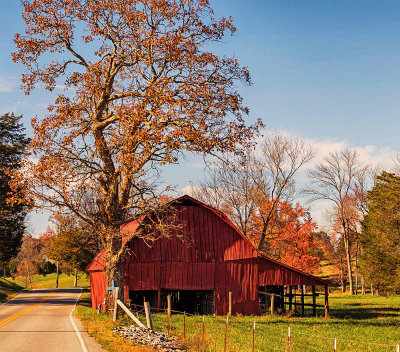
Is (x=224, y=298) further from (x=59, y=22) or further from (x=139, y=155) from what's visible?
(x=59, y=22)

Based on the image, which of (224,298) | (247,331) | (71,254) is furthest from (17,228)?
(247,331)

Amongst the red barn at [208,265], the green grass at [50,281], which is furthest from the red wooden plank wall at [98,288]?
the green grass at [50,281]

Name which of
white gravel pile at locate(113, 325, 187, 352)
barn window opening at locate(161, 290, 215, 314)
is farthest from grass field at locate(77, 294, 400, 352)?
barn window opening at locate(161, 290, 215, 314)

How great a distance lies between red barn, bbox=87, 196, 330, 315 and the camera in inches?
1140

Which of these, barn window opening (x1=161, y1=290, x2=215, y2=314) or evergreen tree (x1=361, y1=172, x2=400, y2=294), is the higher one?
evergreen tree (x1=361, y1=172, x2=400, y2=294)

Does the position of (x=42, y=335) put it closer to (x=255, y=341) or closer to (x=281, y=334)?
(x=255, y=341)

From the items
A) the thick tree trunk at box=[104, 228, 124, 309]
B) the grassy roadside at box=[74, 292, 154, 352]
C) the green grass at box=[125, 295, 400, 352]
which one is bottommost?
the green grass at box=[125, 295, 400, 352]

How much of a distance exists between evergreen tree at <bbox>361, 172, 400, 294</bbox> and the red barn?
53.6 ft

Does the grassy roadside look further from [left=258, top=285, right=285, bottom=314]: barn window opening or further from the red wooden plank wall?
[left=258, top=285, right=285, bottom=314]: barn window opening

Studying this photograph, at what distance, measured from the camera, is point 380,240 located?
149 ft

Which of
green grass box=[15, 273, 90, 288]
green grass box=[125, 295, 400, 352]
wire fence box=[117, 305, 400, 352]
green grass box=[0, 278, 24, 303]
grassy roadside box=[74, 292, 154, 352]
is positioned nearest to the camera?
grassy roadside box=[74, 292, 154, 352]

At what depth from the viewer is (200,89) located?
2162cm

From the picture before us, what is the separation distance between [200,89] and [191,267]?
1282 centimetres

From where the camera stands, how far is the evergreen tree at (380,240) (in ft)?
143
